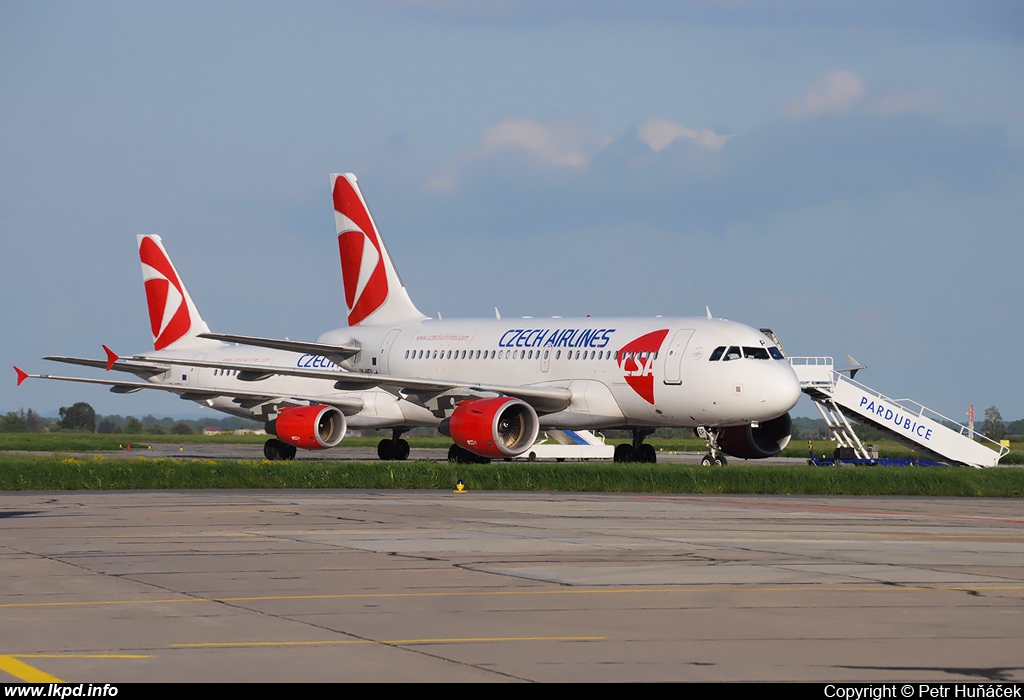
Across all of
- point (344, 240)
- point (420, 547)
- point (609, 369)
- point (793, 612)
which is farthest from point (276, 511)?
point (344, 240)

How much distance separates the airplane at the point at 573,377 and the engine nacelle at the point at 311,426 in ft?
3.75

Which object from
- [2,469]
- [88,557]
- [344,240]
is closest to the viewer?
[88,557]

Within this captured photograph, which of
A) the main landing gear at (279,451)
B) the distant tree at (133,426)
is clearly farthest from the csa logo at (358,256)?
the distant tree at (133,426)

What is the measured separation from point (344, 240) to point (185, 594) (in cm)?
3759

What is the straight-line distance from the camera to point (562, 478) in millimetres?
31109

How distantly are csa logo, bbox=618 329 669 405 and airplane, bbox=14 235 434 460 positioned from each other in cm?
906

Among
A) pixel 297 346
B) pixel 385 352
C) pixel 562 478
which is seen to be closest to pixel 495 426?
pixel 562 478

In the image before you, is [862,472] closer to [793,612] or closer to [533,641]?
[793,612]

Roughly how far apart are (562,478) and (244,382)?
2292 centimetres

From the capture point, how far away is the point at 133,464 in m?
30.9

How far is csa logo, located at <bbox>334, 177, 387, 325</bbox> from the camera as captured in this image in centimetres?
4866

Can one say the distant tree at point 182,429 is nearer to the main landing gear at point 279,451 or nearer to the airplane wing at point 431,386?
the main landing gear at point 279,451

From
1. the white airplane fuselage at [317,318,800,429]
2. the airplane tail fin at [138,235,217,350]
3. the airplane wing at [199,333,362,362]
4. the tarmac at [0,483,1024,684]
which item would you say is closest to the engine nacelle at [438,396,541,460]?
the white airplane fuselage at [317,318,800,429]

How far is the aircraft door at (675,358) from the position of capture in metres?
36.9
